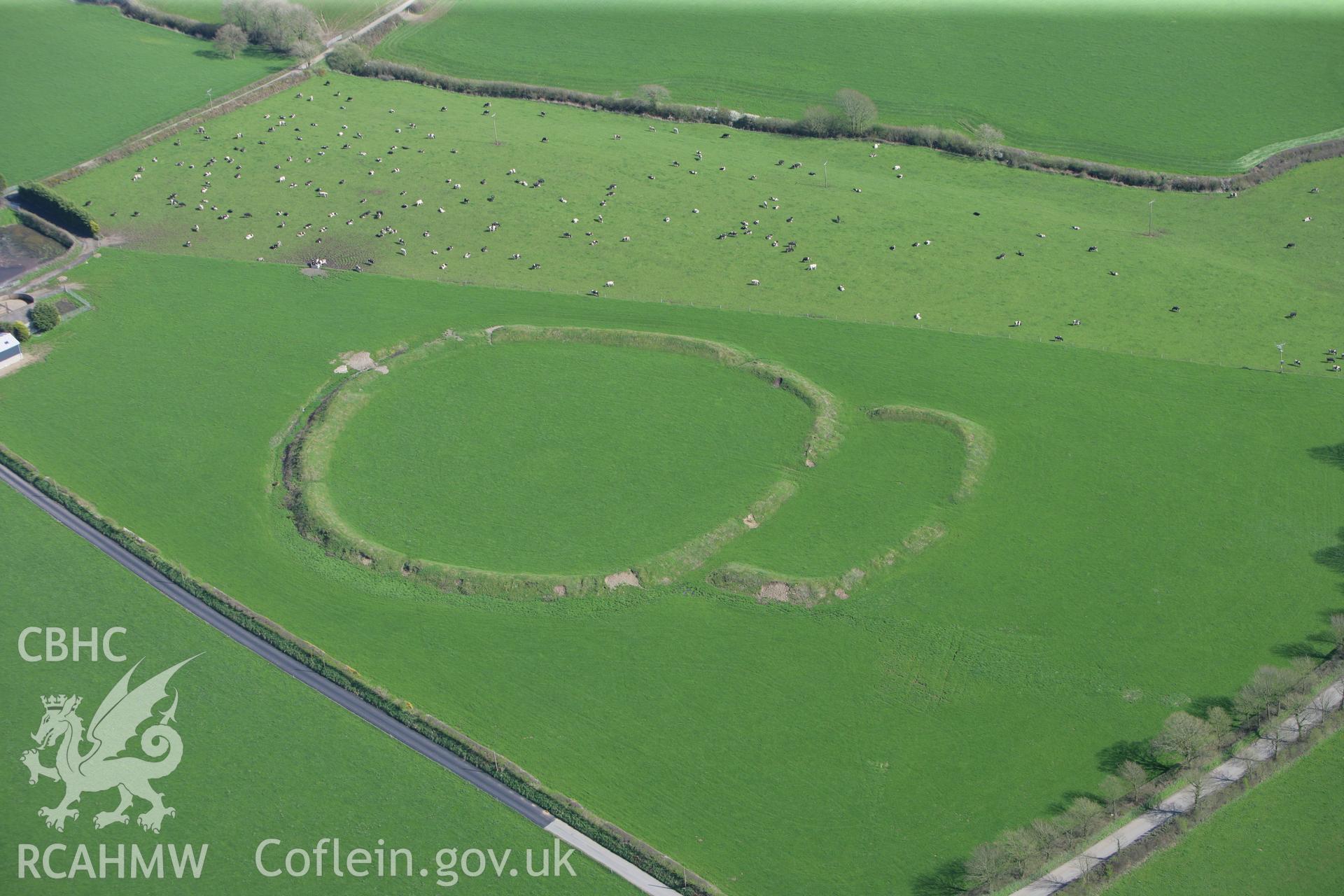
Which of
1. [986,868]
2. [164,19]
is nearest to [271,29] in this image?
[164,19]

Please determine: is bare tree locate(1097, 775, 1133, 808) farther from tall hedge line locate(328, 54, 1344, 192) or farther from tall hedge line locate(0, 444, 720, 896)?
tall hedge line locate(328, 54, 1344, 192)

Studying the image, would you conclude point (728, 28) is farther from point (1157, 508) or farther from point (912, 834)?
point (912, 834)

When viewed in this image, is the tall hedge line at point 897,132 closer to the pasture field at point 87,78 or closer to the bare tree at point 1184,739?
the pasture field at point 87,78

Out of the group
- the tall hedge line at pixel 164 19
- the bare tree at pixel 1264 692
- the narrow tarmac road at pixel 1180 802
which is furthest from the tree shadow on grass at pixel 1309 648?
the tall hedge line at pixel 164 19

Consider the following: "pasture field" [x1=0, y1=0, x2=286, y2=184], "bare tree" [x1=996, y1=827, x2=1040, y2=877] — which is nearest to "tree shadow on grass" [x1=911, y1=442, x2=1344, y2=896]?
"bare tree" [x1=996, y1=827, x2=1040, y2=877]

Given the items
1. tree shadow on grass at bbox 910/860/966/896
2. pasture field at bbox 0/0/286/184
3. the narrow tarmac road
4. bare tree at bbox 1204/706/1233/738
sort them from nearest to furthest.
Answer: tree shadow on grass at bbox 910/860/966/896 → the narrow tarmac road → bare tree at bbox 1204/706/1233/738 → pasture field at bbox 0/0/286/184

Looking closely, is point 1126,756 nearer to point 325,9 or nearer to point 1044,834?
point 1044,834

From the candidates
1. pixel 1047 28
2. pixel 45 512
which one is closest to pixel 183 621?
pixel 45 512
